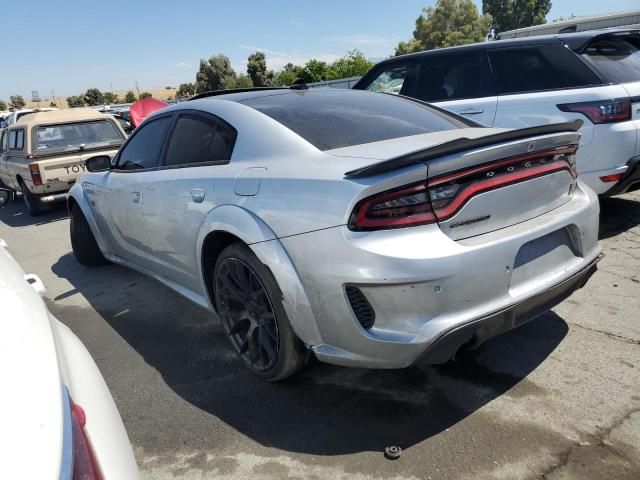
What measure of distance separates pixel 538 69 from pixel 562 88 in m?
0.37

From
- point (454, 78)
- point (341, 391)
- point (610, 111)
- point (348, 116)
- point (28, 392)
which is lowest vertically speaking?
point (341, 391)

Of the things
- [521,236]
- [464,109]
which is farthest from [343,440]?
[464,109]

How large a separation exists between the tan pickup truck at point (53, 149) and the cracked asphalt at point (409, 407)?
5.20 meters

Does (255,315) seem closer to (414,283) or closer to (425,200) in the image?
(414,283)

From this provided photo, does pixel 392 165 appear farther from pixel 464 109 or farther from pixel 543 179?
pixel 464 109

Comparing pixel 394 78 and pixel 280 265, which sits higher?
pixel 394 78

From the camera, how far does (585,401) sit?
2.29 metres

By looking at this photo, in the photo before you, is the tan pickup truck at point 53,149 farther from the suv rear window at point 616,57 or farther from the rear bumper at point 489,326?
the rear bumper at point 489,326

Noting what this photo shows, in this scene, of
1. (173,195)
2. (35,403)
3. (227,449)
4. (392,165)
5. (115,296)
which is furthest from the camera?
(115,296)

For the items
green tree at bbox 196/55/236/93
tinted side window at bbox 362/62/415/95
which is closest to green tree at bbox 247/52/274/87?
green tree at bbox 196/55/236/93

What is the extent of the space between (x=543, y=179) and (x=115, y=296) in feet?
11.7

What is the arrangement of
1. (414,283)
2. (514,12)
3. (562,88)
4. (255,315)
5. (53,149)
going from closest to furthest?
(414,283) → (255,315) → (562,88) → (53,149) → (514,12)

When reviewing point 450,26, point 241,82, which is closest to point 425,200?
point 241,82

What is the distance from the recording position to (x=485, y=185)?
6.88 ft
